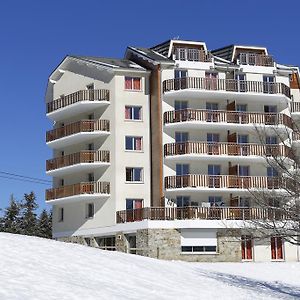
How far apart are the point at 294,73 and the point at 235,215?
52.6ft

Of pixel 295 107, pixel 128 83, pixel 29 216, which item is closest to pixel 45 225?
pixel 29 216

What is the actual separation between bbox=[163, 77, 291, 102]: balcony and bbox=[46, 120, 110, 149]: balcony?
528 centimetres

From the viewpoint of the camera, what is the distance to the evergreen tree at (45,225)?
77438mm

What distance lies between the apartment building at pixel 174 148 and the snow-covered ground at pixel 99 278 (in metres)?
17.6

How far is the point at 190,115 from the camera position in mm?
49281

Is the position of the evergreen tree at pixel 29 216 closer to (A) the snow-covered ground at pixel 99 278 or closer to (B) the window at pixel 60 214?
(B) the window at pixel 60 214

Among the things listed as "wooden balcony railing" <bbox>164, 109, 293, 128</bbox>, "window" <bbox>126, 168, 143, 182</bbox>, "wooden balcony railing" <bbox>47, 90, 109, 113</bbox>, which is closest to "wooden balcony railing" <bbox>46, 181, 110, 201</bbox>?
"window" <bbox>126, 168, 143, 182</bbox>

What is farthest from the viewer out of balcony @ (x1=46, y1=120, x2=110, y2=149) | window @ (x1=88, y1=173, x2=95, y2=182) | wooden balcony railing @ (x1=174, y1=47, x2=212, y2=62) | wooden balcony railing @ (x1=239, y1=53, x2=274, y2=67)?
wooden balcony railing @ (x1=239, y1=53, x2=274, y2=67)

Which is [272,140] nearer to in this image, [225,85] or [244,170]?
[244,170]

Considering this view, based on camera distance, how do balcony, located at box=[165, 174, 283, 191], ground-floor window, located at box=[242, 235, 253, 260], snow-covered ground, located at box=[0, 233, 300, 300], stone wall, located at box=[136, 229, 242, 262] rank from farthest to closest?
ground-floor window, located at box=[242, 235, 253, 260], balcony, located at box=[165, 174, 283, 191], stone wall, located at box=[136, 229, 242, 262], snow-covered ground, located at box=[0, 233, 300, 300]

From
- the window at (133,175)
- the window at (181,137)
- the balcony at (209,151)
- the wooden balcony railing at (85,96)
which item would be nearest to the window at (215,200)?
the balcony at (209,151)

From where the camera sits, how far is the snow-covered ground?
59.7ft

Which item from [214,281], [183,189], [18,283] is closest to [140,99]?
[183,189]

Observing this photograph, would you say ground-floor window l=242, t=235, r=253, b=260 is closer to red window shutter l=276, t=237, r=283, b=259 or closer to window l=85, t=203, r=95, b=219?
red window shutter l=276, t=237, r=283, b=259
